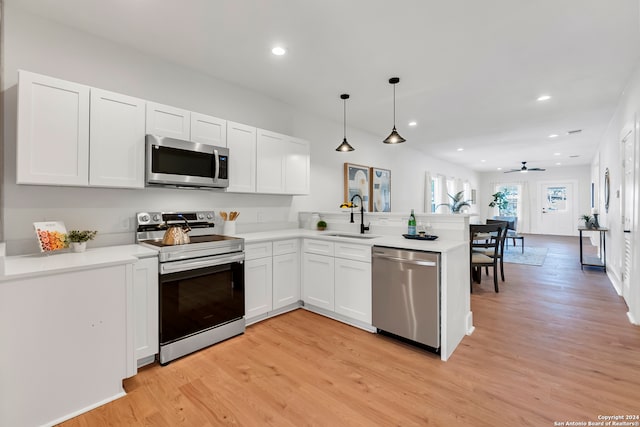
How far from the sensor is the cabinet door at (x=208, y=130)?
2826 millimetres

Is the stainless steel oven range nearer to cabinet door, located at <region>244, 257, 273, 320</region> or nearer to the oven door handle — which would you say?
the oven door handle

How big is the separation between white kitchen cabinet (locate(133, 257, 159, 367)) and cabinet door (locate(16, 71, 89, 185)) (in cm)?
82

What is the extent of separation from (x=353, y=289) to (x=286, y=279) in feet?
2.64

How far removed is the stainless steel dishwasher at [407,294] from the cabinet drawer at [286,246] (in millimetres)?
1030

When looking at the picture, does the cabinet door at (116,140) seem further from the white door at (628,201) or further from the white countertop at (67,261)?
Answer: the white door at (628,201)

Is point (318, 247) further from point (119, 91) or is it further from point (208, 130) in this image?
point (119, 91)

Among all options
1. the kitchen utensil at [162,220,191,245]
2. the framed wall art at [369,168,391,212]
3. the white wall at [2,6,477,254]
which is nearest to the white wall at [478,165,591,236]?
the framed wall art at [369,168,391,212]

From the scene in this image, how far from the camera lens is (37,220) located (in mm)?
2197

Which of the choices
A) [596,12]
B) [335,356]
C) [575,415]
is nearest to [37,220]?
[335,356]

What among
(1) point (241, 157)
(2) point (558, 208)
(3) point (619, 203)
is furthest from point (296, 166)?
(2) point (558, 208)

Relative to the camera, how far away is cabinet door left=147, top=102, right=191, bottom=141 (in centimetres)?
253

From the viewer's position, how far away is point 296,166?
3787 mm

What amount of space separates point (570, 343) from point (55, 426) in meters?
3.89

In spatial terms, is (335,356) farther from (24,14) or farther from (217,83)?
(24,14)
